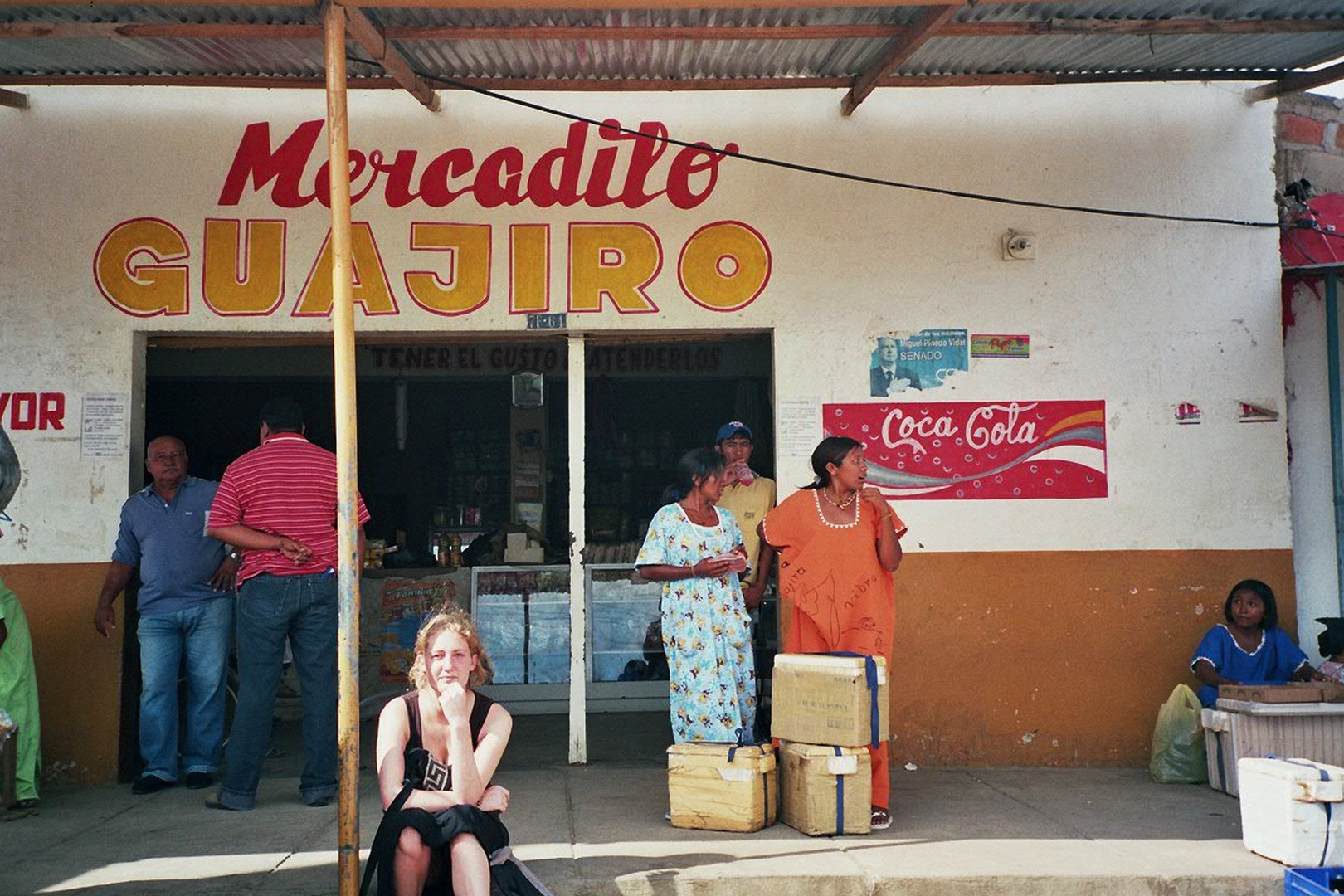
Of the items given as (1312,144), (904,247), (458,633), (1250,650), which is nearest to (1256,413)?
(1250,650)

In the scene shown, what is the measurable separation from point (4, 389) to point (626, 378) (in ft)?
19.0

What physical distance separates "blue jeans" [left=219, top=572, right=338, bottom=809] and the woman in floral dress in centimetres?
159

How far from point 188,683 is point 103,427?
147 centimetres

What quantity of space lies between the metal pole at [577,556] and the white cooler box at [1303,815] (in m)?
3.47

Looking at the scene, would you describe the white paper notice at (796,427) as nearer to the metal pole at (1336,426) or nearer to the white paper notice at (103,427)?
the metal pole at (1336,426)

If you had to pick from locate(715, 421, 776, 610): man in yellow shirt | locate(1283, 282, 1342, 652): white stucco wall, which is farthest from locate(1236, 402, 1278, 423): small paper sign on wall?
locate(715, 421, 776, 610): man in yellow shirt

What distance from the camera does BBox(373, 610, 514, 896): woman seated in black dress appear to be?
433 centimetres

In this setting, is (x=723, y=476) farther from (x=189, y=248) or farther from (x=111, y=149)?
(x=111, y=149)

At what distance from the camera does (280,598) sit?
6160 mm

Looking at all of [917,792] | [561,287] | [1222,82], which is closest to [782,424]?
[561,287]

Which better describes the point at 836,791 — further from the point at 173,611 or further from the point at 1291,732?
→ the point at 173,611

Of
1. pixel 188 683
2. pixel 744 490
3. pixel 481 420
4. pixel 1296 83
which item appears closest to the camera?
pixel 188 683

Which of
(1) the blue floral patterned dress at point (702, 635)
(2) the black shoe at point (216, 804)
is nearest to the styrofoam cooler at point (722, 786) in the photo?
(1) the blue floral patterned dress at point (702, 635)

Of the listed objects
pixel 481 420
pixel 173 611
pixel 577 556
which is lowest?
pixel 173 611
